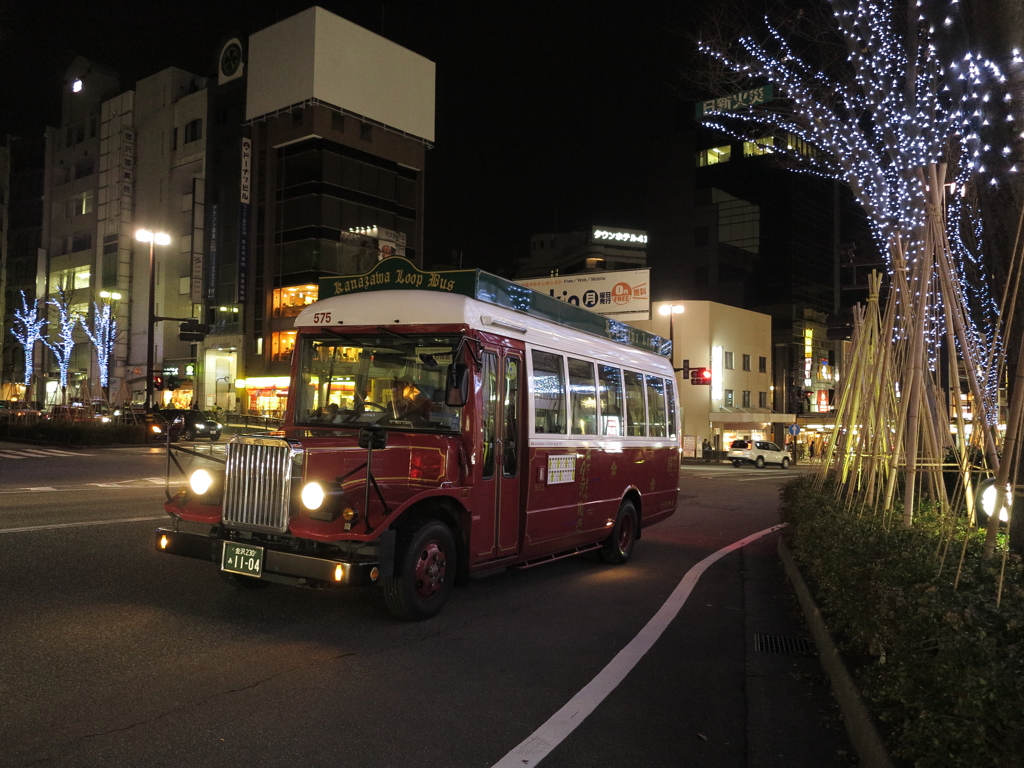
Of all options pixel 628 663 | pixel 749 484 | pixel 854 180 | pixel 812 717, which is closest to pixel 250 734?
pixel 628 663

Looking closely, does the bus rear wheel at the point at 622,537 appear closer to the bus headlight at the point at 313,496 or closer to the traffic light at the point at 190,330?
the bus headlight at the point at 313,496

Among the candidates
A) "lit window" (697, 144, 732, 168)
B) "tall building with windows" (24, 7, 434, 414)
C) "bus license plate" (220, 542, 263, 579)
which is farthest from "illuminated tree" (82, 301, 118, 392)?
"bus license plate" (220, 542, 263, 579)

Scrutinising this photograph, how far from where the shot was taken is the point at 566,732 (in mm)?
4641

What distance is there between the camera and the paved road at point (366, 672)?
4.28 metres

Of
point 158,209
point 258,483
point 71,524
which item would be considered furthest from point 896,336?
point 158,209

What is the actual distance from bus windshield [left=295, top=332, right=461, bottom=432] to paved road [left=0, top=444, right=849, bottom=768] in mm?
1757

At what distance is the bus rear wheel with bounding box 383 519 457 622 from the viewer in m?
6.37

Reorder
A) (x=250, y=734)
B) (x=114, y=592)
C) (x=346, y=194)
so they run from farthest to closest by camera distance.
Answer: (x=346, y=194) < (x=114, y=592) < (x=250, y=734)

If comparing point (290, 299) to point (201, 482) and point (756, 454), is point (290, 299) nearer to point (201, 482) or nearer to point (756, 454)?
point (756, 454)

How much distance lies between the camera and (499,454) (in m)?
7.67

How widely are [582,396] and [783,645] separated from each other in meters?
3.70

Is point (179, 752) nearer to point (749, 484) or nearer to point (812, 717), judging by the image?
point (812, 717)

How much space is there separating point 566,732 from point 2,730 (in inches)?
122

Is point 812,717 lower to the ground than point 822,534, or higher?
lower
